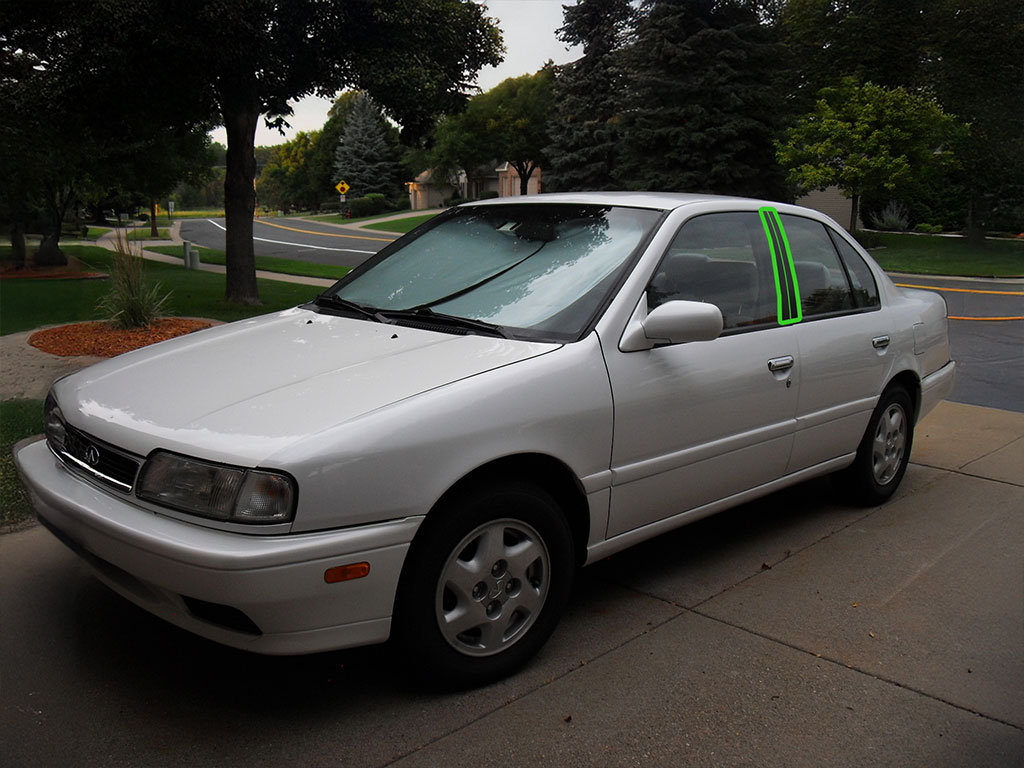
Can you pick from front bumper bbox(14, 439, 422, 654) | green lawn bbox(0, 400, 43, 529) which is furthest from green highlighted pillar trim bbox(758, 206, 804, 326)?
green lawn bbox(0, 400, 43, 529)

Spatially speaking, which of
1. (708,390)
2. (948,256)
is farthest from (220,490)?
(948,256)

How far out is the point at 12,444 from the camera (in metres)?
5.80

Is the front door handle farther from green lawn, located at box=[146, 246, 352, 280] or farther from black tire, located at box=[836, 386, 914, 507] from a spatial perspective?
green lawn, located at box=[146, 246, 352, 280]

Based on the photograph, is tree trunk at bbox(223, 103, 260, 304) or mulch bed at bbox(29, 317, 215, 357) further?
tree trunk at bbox(223, 103, 260, 304)

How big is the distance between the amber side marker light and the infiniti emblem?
3.28 ft

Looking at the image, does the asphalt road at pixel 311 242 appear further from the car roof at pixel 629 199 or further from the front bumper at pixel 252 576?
the front bumper at pixel 252 576

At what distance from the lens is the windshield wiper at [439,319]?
3484mm

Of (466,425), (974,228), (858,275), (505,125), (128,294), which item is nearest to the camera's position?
(466,425)

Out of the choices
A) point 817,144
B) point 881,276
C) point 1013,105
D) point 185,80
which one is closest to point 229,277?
point 185,80

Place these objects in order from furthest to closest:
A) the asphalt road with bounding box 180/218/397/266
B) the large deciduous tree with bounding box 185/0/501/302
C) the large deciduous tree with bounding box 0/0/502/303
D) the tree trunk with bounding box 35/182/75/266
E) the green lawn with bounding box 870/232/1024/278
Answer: the asphalt road with bounding box 180/218/397/266, the green lawn with bounding box 870/232/1024/278, the tree trunk with bounding box 35/182/75/266, the large deciduous tree with bounding box 185/0/501/302, the large deciduous tree with bounding box 0/0/502/303

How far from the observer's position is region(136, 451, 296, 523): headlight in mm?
2604

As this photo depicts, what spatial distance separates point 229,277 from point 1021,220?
99.4 ft

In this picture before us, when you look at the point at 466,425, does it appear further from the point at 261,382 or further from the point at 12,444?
the point at 12,444

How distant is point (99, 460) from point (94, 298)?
12.8m
